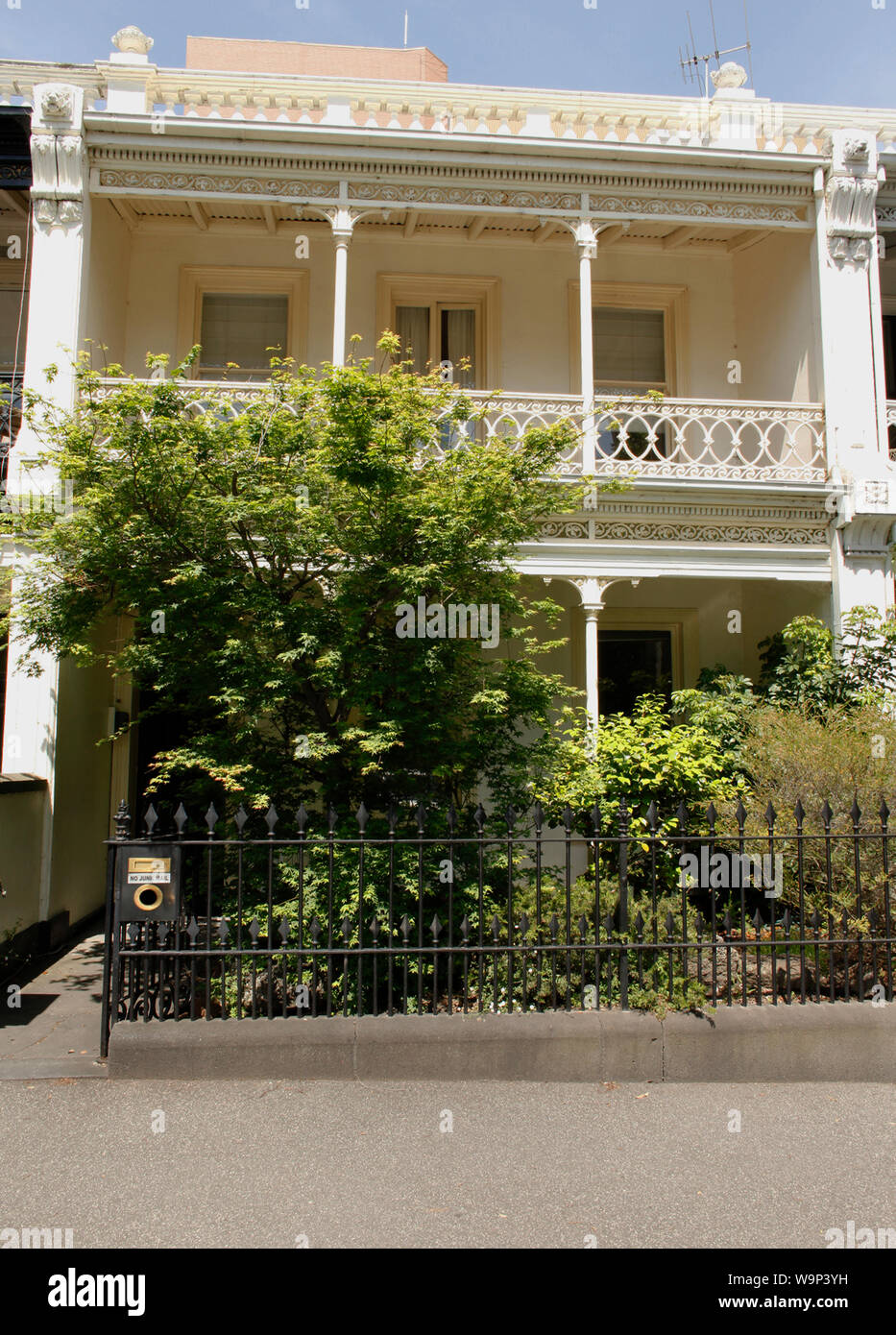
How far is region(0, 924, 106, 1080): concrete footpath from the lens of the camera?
4961 millimetres

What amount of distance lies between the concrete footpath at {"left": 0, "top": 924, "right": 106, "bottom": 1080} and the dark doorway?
673cm

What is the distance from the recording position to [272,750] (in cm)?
591

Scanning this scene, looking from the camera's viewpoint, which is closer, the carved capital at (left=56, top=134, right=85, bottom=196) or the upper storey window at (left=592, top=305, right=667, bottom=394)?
the carved capital at (left=56, top=134, right=85, bottom=196)

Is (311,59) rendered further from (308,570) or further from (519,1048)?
(519,1048)

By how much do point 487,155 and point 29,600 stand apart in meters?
6.44

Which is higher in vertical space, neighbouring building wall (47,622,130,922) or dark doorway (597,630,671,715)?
dark doorway (597,630,671,715)

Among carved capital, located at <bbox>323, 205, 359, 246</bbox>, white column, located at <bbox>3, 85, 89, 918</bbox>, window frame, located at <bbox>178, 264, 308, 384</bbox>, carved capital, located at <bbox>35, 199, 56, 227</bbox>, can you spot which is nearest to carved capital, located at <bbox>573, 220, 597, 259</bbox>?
carved capital, located at <bbox>323, 205, 359, 246</bbox>

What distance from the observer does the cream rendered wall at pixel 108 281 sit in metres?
9.35

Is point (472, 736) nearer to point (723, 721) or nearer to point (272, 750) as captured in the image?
point (272, 750)

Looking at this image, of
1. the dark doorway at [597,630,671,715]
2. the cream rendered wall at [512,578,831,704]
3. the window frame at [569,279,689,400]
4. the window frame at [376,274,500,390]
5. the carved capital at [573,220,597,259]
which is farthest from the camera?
the dark doorway at [597,630,671,715]

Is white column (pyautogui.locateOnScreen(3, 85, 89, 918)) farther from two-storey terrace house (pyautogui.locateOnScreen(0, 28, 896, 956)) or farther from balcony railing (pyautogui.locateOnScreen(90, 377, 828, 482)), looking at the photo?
balcony railing (pyautogui.locateOnScreen(90, 377, 828, 482))

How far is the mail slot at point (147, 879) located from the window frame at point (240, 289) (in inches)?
288

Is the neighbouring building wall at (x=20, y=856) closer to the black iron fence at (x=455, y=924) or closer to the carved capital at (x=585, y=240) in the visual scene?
the black iron fence at (x=455, y=924)
